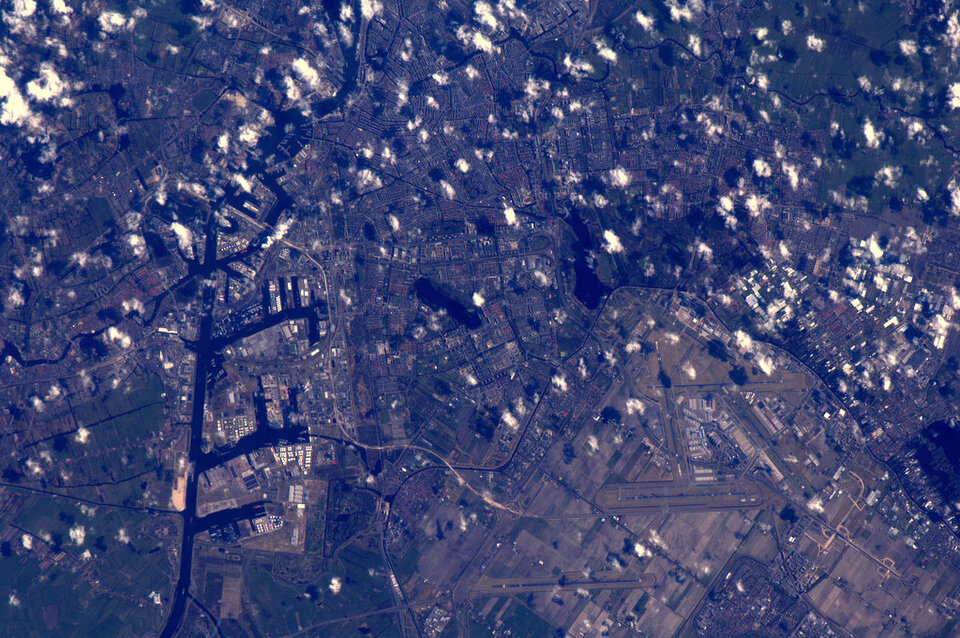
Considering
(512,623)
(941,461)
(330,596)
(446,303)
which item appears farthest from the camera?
(941,461)

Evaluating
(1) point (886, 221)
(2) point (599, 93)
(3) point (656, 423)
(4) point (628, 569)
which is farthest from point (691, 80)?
(4) point (628, 569)

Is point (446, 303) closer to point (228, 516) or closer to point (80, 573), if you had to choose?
point (228, 516)

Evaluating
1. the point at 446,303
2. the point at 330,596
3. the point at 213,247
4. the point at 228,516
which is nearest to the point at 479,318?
the point at 446,303

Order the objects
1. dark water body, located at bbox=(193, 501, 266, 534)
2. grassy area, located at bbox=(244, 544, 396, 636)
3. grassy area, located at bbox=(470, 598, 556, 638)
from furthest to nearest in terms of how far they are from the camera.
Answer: grassy area, located at bbox=(470, 598, 556, 638)
dark water body, located at bbox=(193, 501, 266, 534)
grassy area, located at bbox=(244, 544, 396, 636)

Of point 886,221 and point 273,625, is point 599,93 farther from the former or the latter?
point 273,625

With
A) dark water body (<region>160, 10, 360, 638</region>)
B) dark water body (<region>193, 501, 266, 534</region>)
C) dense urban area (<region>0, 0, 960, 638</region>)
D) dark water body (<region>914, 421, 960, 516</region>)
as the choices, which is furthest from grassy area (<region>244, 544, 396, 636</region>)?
dark water body (<region>914, 421, 960, 516</region>)

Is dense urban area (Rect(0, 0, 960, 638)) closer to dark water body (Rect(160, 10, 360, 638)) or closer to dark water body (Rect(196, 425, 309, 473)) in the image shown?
dark water body (Rect(160, 10, 360, 638))
